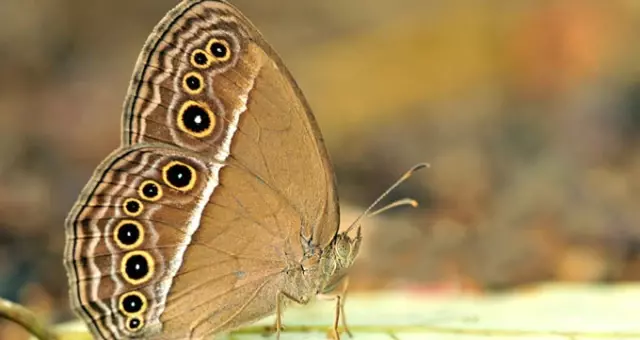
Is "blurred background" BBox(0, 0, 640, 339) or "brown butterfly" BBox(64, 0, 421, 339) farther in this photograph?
"blurred background" BBox(0, 0, 640, 339)

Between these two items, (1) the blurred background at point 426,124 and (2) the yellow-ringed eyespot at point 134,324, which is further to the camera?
(1) the blurred background at point 426,124

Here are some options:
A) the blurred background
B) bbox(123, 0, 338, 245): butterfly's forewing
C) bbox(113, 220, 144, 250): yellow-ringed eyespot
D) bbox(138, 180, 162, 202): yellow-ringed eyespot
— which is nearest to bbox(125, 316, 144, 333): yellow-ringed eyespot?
bbox(113, 220, 144, 250): yellow-ringed eyespot

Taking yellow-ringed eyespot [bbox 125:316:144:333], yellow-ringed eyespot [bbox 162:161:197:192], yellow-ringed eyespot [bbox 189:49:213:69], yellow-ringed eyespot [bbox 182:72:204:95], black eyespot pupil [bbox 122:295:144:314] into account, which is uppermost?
yellow-ringed eyespot [bbox 189:49:213:69]

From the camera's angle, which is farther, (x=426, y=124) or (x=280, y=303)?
(x=426, y=124)

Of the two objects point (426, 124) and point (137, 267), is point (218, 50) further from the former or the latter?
point (426, 124)

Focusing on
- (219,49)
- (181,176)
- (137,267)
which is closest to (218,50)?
(219,49)

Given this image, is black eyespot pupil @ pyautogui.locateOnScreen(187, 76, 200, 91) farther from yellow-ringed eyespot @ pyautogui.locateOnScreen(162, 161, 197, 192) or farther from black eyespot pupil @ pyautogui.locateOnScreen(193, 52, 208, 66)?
yellow-ringed eyespot @ pyautogui.locateOnScreen(162, 161, 197, 192)

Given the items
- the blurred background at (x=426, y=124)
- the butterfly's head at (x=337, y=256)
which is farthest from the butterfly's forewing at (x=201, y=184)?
the blurred background at (x=426, y=124)

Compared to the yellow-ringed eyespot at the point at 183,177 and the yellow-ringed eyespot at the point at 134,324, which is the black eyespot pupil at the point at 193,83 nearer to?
the yellow-ringed eyespot at the point at 183,177
